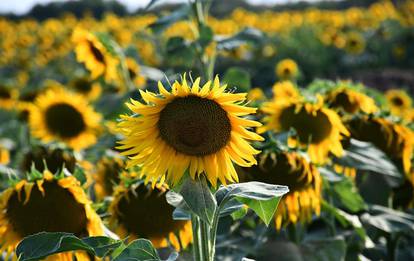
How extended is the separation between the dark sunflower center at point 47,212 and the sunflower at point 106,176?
0.45 meters

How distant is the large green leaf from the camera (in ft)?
3.20

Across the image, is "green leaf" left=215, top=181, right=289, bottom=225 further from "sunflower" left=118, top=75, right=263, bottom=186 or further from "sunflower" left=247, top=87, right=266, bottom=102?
"sunflower" left=247, top=87, right=266, bottom=102

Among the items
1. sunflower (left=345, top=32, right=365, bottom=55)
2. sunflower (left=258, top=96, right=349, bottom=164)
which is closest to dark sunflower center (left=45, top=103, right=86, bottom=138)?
sunflower (left=258, top=96, right=349, bottom=164)

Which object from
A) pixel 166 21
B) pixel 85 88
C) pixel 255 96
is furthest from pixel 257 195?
pixel 85 88

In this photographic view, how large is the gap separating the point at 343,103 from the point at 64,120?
114 centimetres

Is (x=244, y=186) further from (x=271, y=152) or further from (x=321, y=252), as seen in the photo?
(x=321, y=252)

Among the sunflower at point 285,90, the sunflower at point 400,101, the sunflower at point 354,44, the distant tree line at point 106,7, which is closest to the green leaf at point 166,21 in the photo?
the sunflower at point 285,90

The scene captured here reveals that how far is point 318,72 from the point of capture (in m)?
7.13

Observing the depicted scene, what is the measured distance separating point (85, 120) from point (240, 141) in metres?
1.47

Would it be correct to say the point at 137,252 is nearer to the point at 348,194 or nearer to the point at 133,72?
the point at 348,194

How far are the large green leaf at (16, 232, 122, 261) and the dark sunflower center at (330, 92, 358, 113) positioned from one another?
37.0 inches

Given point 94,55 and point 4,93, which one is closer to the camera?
point 94,55

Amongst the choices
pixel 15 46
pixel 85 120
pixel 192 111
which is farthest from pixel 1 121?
pixel 192 111

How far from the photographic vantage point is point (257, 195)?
3.29 feet
